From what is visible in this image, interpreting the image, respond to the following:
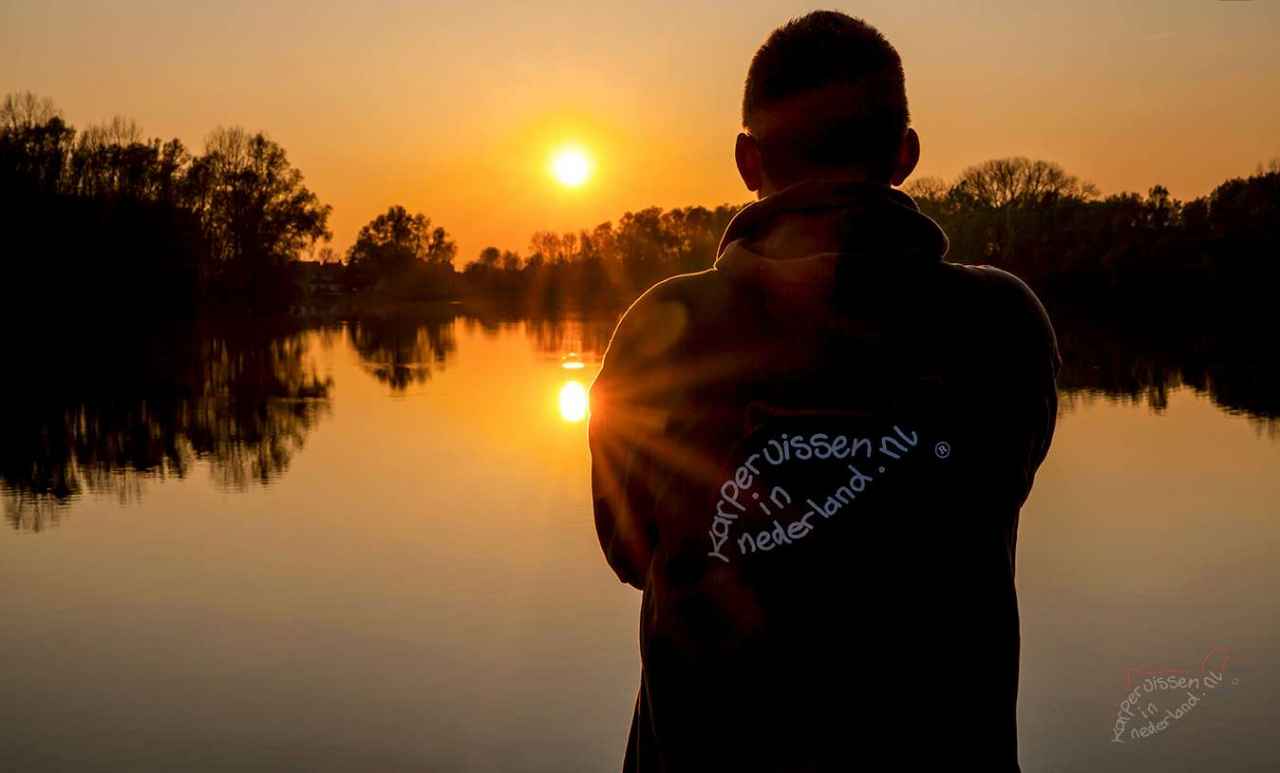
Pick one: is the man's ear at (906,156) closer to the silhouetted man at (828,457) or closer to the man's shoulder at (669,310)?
the silhouetted man at (828,457)

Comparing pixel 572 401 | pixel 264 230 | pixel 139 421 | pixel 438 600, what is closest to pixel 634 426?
pixel 438 600

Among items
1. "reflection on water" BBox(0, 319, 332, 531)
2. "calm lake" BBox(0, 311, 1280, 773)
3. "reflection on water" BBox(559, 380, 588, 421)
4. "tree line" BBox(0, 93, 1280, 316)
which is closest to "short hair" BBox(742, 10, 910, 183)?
"calm lake" BBox(0, 311, 1280, 773)

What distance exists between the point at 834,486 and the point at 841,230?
33cm

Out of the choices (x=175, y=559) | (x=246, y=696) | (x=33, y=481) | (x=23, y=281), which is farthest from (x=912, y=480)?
(x=23, y=281)

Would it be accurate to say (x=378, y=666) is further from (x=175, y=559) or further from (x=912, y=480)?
(x=912, y=480)

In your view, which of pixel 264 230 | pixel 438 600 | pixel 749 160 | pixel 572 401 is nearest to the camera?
pixel 749 160

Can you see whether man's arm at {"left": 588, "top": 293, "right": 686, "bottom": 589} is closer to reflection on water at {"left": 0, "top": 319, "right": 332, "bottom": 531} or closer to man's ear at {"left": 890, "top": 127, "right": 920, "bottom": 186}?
man's ear at {"left": 890, "top": 127, "right": 920, "bottom": 186}

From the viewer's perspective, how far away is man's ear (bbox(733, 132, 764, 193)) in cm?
168

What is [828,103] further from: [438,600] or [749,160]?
[438,600]

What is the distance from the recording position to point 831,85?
1589mm

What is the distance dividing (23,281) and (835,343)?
2159 inches

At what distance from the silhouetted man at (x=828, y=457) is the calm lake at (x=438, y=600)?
41mm

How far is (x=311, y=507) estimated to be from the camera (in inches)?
443

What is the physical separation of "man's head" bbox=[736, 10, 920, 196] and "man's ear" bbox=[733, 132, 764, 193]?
0.5 inches
